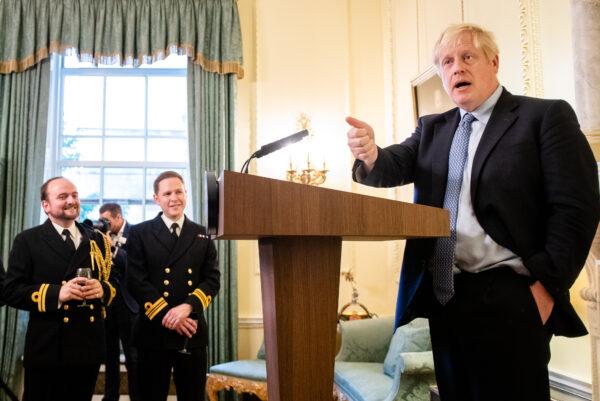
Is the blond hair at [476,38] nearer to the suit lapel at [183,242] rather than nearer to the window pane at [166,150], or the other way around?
the suit lapel at [183,242]

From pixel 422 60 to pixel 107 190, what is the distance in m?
3.15

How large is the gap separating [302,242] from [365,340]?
2961 mm

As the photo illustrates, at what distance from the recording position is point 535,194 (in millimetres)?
1231

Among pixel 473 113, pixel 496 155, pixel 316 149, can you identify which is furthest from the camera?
pixel 316 149

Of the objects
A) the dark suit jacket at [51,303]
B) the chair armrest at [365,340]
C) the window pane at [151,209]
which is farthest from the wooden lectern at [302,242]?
the window pane at [151,209]

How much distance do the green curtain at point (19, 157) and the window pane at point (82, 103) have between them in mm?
355

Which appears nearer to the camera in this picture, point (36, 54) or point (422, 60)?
point (422, 60)

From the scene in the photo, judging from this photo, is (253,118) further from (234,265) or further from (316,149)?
(234,265)

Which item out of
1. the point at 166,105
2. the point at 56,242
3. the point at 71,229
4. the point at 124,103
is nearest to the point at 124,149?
the point at 124,103

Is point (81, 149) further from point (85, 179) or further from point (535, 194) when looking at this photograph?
point (535, 194)

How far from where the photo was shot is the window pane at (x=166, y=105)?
5543mm

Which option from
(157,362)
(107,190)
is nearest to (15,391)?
(107,190)

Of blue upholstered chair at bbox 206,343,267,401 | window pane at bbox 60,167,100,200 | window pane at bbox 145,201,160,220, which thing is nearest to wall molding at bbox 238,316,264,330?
blue upholstered chair at bbox 206,343,267,401

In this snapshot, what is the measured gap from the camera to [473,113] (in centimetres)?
138
